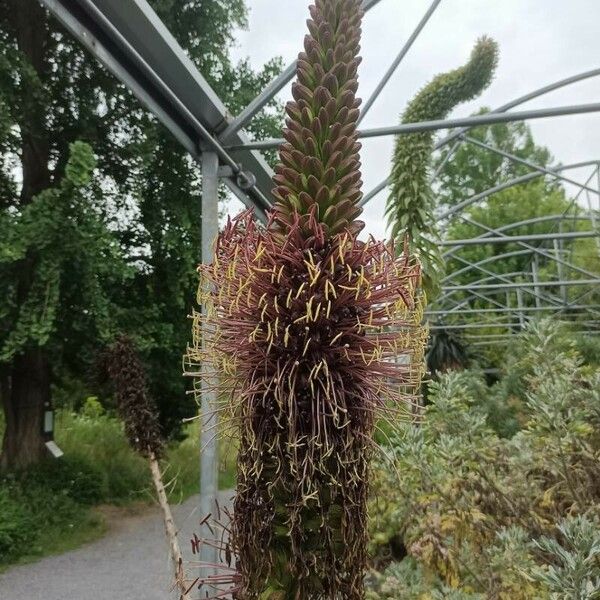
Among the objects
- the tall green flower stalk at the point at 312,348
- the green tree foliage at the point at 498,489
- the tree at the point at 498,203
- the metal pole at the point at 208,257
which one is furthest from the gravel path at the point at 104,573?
the tree at the point at 498,203

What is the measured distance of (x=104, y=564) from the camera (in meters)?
10.7

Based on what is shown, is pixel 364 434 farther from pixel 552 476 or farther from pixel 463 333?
pixel 463 333

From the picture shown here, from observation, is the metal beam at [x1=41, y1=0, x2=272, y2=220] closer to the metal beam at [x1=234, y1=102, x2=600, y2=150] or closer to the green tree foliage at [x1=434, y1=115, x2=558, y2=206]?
the metal beam at [x1=234, y1=102, x2=600, y2=150]

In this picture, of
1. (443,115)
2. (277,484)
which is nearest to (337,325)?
(277,484)

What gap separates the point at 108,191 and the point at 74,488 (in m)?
5.93

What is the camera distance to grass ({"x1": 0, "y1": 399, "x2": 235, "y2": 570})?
1120 cm

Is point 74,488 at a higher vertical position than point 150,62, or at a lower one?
lower

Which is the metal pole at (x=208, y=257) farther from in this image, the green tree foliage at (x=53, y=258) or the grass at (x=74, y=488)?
the grass at (x=74, y=488)

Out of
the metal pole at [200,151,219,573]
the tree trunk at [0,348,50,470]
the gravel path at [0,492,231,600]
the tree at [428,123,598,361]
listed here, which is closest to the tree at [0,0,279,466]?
the tree trunk at [0,348,50,470]

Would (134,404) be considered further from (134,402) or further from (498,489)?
(498,489)

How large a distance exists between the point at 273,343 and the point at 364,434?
28 cm

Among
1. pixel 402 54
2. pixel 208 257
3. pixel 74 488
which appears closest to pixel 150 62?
pixel 208 257

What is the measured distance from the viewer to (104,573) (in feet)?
33.6

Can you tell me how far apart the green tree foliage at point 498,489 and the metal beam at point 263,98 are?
2.01 meters
